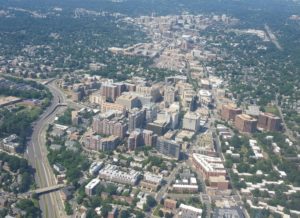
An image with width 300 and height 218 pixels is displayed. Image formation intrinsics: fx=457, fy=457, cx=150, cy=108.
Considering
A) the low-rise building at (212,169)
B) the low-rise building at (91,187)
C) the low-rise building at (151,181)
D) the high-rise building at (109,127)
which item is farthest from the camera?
the high-rise building at (109,127)

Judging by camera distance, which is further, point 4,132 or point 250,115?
point 250,115

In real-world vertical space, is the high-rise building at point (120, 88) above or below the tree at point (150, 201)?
above

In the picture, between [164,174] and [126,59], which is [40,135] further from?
[126,59]

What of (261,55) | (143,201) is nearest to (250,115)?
(143,201)

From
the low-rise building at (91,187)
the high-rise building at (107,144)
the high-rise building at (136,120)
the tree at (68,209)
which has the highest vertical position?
the high-rise building at (136,120)

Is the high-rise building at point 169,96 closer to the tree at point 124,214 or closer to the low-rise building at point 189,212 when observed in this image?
the low-rise building at point 189,212

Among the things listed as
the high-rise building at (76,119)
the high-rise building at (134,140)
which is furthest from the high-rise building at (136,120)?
the high-rise building at (76,119)
